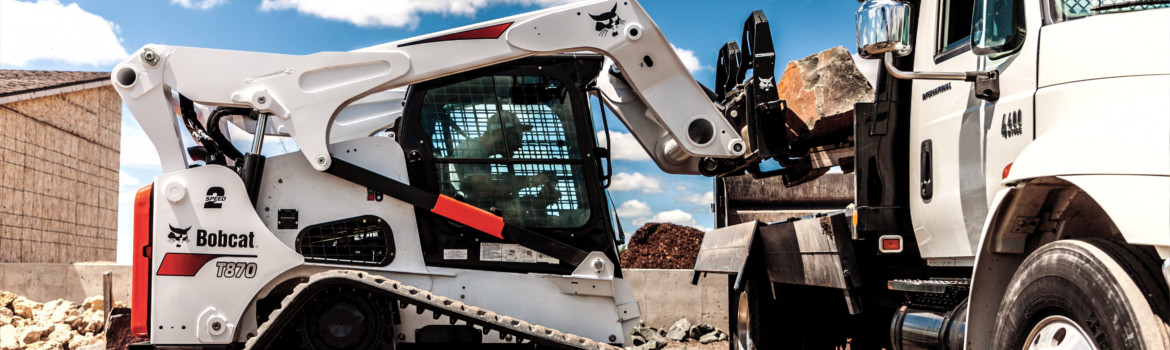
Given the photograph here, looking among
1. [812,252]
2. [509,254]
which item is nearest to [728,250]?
[812,252]

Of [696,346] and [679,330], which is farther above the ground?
[679,330]

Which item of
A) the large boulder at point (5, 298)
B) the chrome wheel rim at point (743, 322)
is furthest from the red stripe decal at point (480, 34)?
the large boulder at point (5, 298)

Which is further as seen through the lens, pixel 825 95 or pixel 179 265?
pixel 825 95

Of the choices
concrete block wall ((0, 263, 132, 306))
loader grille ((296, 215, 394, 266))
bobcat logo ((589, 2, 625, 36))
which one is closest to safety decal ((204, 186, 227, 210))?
loader grille ((296, 215, 394, 266))

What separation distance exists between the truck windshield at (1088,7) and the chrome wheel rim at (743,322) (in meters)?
3.84

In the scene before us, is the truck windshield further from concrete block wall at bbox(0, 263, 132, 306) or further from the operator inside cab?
concrete block wall at bbox(0, 263, 132, 306)

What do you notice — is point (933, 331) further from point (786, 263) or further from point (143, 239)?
point (143, 239)

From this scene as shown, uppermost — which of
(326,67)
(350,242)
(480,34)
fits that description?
(480,34)

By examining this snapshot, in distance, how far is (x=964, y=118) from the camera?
14.8 ft

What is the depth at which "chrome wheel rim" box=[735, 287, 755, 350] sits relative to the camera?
7414 millimetres

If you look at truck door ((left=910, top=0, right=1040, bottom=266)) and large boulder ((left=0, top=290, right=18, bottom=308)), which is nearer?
truck door ((left=910, top=0, right=1040, bottom=266))

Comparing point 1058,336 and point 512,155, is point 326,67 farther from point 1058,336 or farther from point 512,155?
point 1058,336

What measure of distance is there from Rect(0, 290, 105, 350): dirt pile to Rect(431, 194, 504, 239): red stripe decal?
5903mm

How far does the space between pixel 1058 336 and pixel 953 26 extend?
6.35 feet
